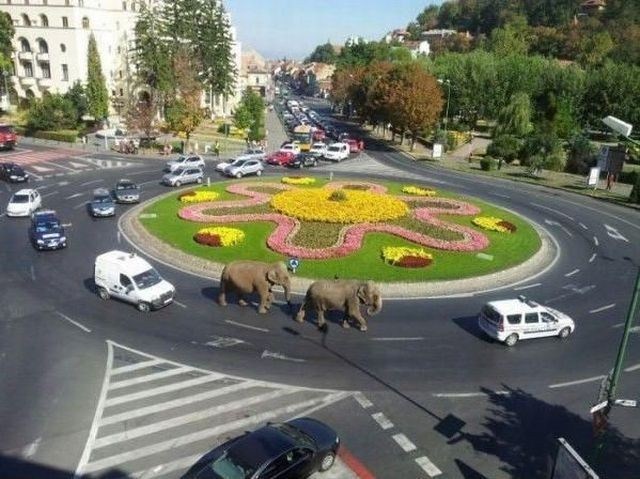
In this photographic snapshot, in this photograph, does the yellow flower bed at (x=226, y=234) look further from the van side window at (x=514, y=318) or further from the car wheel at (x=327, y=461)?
the car wheel at (x=327, y=461)

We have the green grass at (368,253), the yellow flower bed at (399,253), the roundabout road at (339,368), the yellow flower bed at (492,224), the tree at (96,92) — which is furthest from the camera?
the tree at (96,92)

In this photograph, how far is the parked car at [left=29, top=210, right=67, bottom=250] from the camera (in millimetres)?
34594

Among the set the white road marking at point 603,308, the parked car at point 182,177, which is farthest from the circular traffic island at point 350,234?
the parked car at point 182,177

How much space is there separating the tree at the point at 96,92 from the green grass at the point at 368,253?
48.2m

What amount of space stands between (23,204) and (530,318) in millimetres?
36791

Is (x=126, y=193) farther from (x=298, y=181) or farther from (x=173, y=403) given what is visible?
(x=173, y=403)

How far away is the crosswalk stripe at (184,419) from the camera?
1775 centimetres

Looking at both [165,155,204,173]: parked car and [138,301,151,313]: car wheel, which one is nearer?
[138,301,151,313]: car wheel

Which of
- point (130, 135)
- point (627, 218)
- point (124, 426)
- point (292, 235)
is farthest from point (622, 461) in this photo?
point (130, 135)

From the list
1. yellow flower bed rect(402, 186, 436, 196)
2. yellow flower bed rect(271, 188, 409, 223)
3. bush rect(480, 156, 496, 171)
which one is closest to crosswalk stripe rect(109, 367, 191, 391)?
yellow flower bed rect(271, 188, 409, 223)

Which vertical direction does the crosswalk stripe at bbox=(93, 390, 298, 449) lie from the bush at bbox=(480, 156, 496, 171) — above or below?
below

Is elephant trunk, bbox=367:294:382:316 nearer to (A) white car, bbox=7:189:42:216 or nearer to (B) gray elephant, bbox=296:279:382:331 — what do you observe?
(B) gray elephant, bbox=296:279:382:331

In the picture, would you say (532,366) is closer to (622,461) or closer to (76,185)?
(622,461)

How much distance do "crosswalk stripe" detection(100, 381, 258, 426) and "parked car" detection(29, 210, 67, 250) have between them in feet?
64.2
